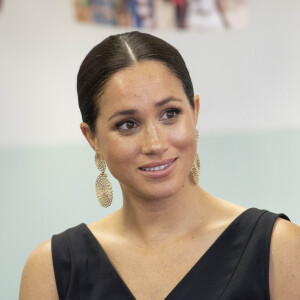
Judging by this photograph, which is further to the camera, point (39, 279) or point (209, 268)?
point (39, 279)

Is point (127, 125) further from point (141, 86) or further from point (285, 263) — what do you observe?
point (285, 263)

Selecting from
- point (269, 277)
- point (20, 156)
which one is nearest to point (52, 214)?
point (20, 156)

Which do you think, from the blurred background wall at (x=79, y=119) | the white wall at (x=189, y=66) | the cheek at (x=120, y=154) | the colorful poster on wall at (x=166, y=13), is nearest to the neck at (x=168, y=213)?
the cheek at (x=120, y=154)

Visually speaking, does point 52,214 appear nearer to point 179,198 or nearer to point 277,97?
point 277,97

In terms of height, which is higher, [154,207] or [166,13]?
[166,13]

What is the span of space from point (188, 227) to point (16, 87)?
5.99 ft

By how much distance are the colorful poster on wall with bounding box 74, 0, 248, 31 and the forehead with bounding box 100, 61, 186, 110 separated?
6.02ft

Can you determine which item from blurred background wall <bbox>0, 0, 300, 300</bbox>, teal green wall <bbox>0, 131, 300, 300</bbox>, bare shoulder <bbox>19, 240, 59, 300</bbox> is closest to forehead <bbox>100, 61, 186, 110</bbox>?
bare shoulder <bbox>19, 240, 59, 300</bbox>

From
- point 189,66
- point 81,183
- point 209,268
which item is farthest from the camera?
point 189,66

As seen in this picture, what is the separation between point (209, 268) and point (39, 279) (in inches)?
19.6

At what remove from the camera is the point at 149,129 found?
180cm

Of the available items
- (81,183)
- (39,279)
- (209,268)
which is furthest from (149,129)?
(81,183)

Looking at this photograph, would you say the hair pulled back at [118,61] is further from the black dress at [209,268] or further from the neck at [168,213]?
the black dress at [209,268]

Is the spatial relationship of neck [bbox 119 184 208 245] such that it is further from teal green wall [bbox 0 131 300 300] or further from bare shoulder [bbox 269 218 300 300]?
teal green wall [bbox 0 131 300 300]
